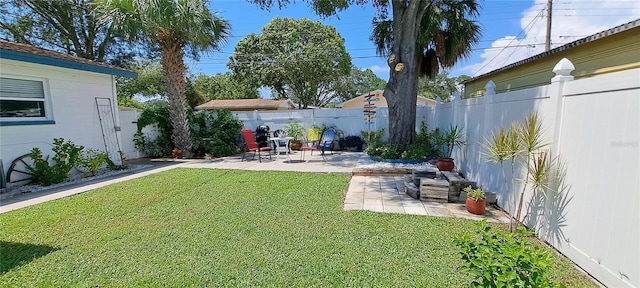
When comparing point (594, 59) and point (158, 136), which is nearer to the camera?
point (594, 59)

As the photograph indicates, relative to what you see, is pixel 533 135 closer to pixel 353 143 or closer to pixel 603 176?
pixel 603 176

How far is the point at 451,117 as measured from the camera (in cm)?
664

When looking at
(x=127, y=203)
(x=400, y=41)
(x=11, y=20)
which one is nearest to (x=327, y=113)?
(x=400, y=41)

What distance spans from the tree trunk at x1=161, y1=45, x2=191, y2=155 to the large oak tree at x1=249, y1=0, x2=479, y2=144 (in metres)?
3.14

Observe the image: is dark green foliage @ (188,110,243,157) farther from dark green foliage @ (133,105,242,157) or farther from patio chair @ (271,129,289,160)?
patio chair @ (271,129,289,160)

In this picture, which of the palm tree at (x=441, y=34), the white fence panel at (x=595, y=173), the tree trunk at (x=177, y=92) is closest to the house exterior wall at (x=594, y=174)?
the white fence panel at (x=595, y=173)

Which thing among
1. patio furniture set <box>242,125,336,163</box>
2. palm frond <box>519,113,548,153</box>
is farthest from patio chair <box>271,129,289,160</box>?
palm frond <box>519,113,548,153</box>

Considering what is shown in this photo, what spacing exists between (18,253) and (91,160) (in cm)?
446

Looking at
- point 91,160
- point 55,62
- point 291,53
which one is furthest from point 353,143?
point 291,53

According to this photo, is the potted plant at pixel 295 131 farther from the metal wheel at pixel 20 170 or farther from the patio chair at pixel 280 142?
the metal wheel at pixel 20 170

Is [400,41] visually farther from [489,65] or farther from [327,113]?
[489,65]

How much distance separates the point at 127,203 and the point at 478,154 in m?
6.01

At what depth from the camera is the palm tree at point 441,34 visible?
8.72 metres

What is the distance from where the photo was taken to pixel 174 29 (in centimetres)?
786
